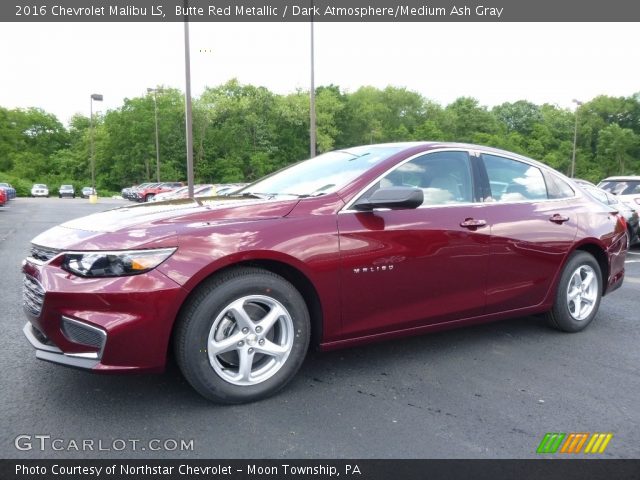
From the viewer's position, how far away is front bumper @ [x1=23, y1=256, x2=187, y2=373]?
8.67ft

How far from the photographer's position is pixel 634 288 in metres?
6.57

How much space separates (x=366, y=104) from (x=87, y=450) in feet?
250

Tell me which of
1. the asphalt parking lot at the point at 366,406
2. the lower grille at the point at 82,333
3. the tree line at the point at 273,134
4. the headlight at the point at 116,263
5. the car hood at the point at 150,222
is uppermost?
the tree line at the point at 273,134

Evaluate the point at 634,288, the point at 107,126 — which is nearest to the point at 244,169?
the point at 107,126

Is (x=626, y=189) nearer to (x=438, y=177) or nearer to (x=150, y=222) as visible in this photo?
(x=438, y=177)

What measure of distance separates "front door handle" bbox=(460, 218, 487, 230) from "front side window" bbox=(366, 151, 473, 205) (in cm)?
16

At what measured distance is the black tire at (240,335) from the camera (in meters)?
2.81

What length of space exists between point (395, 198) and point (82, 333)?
190 centimetres

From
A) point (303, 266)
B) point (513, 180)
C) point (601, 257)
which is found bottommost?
point (601, 257)

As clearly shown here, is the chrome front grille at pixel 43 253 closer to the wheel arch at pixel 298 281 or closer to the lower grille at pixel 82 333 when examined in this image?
the lower grille at pixel 82 333

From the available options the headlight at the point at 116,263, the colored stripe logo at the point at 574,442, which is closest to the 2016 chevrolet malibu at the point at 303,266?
the headlight at the point at 116,263

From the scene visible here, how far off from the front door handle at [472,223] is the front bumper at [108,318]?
202 cm

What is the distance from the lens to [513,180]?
4.20 metres
